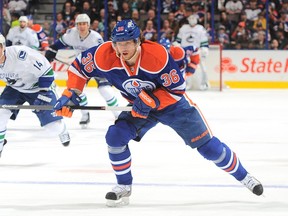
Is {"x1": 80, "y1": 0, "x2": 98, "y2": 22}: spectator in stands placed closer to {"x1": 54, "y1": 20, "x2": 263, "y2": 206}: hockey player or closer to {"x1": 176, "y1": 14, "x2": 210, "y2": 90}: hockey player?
{"x1": 176, "y1": 14, "x2": 210, "y2": 90}: hockey player

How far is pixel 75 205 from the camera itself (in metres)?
3.92

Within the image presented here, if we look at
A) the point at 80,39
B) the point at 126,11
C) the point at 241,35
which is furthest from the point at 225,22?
the point at 80,39

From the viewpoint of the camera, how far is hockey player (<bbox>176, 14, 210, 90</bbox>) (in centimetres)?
1244

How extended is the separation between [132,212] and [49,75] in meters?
1.92

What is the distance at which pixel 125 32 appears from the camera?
3.73 m

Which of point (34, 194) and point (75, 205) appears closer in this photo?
point (75, 205)

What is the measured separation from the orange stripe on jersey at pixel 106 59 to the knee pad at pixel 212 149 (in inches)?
23.3

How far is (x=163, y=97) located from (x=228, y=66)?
8979 mm

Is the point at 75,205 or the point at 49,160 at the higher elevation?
the point at 75,205

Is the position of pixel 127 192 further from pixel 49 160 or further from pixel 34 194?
pixel 49 160

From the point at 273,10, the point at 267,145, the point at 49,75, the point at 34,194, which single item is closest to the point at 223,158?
the point at 34,194

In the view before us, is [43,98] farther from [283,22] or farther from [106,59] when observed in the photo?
[283,22]

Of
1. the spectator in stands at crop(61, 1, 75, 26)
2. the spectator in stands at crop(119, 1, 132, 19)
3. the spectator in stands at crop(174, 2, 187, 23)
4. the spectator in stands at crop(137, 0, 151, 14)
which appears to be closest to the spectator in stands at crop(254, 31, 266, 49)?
the spectator in stands at crop(174, 2, 187, 23)

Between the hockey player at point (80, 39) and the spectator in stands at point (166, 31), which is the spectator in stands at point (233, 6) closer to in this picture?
the spectator in stands at point (166, 31)
